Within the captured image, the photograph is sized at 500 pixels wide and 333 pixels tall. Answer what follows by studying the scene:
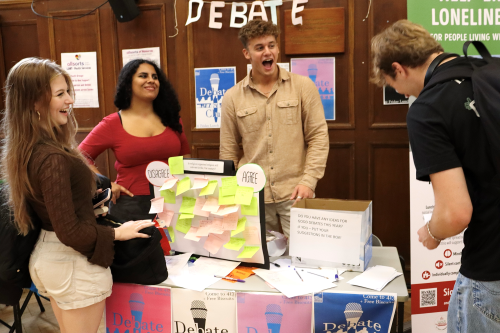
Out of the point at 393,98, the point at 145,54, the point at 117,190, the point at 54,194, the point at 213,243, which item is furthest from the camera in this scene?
the point at 145,54

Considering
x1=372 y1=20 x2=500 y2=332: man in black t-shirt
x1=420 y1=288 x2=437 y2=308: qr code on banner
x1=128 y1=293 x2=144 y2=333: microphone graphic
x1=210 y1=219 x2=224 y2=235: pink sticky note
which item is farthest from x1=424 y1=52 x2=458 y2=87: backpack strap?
x1=420 y1=288 x2=437 y2=308: qr code on banner

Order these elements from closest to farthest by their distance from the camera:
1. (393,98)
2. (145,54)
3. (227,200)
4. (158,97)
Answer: (227,200)
(158,97)
(393,98)
(145,54)

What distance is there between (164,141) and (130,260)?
0.82 meters

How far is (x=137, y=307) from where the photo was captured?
5.44ft

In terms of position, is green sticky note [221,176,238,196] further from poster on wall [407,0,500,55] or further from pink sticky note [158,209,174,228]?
poster on wall [407,0,500,55]

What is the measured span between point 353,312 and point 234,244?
540 millimetres

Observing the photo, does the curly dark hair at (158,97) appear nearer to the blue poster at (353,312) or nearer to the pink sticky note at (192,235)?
the pink sticky note at (192,235)

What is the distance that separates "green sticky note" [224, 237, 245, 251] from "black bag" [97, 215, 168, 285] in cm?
27

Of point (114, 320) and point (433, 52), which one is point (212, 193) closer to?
point (114, 320)

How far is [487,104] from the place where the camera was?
102cm

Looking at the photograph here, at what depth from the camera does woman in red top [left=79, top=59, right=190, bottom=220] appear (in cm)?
220

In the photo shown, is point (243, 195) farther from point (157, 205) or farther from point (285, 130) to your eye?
point (285, 130)

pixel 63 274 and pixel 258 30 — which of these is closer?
pixel 63 274

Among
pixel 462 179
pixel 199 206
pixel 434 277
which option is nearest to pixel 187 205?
pixel 199 206
